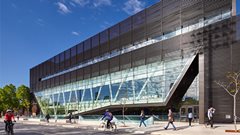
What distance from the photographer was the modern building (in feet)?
117

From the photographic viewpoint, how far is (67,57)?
273ft

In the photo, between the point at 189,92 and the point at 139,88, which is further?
the point at 139,88

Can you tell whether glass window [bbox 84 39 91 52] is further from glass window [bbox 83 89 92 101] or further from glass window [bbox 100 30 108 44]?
glass window [bbox 83 89 92 101]

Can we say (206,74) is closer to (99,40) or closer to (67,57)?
(99,40)

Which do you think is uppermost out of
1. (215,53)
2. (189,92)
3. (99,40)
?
(99,40)

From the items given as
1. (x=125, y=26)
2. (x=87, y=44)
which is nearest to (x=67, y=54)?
(x=87, y=44)

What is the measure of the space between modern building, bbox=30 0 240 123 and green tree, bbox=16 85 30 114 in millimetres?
34495

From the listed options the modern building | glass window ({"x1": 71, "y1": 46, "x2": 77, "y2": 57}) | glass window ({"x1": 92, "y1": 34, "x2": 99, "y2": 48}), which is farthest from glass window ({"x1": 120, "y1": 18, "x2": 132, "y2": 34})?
glass window ({"x1": 71, "y1": 46, "x2": 77, "y2": 57})

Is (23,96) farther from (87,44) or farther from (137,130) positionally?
(137,130)

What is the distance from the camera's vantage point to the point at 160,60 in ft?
158

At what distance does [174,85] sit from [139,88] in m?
10.6

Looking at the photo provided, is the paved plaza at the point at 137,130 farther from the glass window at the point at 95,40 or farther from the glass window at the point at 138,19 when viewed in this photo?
the glass window at the point at 95,40

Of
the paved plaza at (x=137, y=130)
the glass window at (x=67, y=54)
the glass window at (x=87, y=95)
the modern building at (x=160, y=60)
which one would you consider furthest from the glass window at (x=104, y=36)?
the paved plaza at (x=137, y=130)

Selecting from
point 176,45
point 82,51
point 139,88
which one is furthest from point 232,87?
point 82,51
